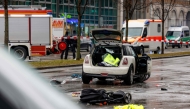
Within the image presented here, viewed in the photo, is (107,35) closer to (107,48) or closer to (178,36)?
(107,48)

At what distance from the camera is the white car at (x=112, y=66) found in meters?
15.8

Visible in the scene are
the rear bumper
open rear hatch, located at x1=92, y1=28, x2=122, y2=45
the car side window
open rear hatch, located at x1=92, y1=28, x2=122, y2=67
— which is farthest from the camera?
open rear hatch, located at x1=92, y1=28, x2=122, y2=45

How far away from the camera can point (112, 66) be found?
15891mm

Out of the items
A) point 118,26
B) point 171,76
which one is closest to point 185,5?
point 118,26

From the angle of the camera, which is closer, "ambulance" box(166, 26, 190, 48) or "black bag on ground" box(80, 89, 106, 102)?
"black bag on ground" box(80, 89, 106, 102)

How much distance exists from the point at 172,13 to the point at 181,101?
64133mm

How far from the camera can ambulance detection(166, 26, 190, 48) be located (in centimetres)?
5841

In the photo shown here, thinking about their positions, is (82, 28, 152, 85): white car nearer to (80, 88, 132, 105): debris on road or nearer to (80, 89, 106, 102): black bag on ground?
(80, 88, 132, 105): debris on road

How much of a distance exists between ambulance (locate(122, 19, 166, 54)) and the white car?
67.0 feet

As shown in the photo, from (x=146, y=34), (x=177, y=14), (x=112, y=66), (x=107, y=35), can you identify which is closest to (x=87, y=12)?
(x=146, y=34)

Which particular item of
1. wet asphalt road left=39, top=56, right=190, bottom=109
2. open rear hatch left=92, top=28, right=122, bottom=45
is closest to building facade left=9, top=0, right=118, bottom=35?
wet asphalt road left=39, top=56, right=190, bottom=109

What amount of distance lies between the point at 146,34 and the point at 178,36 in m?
21.3

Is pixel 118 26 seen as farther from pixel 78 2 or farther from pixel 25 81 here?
pixel 25 81

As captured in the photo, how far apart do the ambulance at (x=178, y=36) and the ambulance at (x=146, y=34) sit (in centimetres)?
1809
